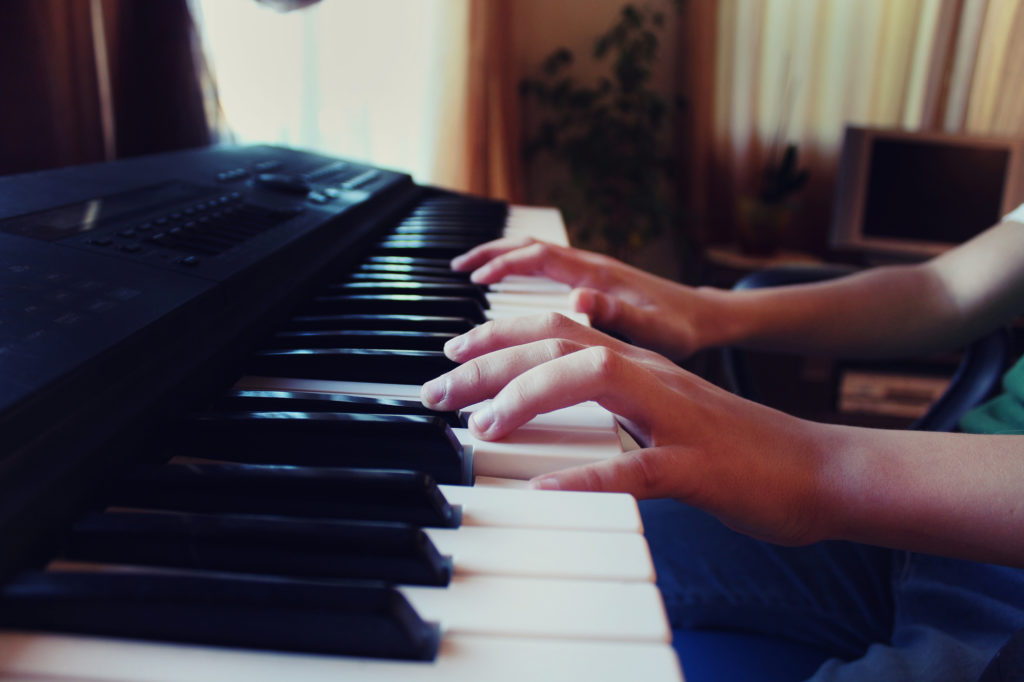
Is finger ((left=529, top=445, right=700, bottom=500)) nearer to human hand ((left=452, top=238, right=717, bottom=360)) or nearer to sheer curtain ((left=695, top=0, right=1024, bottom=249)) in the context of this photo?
human hand ((left=452, top=238, right=717, bottom=360))

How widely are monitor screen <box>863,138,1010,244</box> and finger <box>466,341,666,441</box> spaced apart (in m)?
2.71

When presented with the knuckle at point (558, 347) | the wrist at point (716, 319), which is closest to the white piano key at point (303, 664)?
the knuckle at point (558, 347)

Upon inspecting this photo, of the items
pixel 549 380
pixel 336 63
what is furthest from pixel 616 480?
pixel 336 63

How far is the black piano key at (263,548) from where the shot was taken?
0.33 m

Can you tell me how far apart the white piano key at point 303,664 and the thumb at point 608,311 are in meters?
0.52

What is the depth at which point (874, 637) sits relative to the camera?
2.38 feet

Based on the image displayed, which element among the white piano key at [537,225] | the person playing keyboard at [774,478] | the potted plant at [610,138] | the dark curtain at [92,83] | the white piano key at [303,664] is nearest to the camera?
the white piano key at [303,664]

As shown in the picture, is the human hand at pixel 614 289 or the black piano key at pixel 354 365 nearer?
the black piano key at pixel 354 365

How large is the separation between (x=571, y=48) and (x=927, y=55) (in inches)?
59.2

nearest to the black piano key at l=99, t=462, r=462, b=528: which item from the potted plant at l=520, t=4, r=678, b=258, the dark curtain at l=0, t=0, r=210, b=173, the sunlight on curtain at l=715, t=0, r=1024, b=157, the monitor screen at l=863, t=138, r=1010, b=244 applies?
the dark curtain at l=0, t=0, r=210, b=173

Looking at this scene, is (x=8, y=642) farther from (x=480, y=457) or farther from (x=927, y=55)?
(x=927, y=55)

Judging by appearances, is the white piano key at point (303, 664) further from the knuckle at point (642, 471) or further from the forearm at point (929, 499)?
the forearm at point (929, 499)

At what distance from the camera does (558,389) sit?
46 cm

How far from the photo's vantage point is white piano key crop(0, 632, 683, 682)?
276 mm
